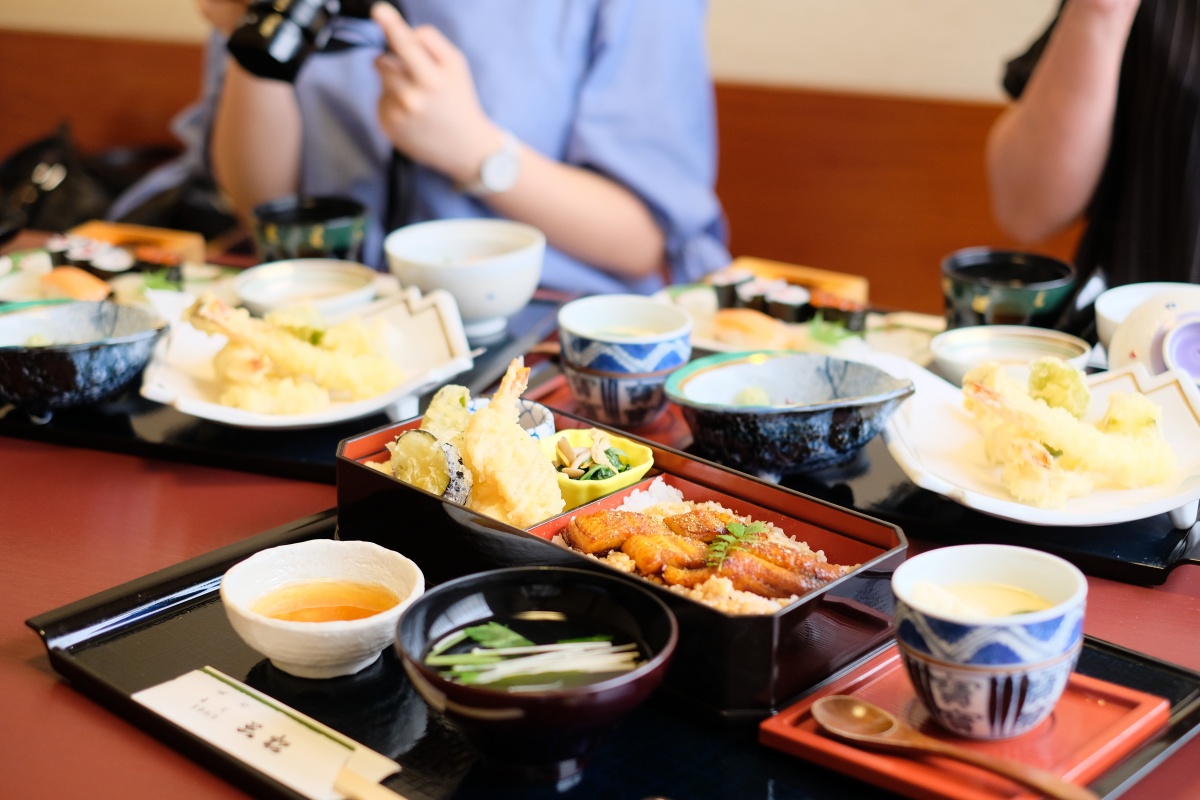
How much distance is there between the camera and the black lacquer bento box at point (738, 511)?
0.88 meters

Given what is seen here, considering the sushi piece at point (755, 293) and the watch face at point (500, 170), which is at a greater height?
the watch face at point (500, 170)

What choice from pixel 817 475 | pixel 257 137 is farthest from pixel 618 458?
pixel 257 137

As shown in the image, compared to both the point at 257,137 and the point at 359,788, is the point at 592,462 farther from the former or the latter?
the point at 257,137

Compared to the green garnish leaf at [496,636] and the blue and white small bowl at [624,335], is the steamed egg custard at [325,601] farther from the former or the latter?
the blue and white small bowl at [624,335]

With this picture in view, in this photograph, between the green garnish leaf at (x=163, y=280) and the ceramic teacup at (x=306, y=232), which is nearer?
the green garnish leaf at (x=163, y=280)

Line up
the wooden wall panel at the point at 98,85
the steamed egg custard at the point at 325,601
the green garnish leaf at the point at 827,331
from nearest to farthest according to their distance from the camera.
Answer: the steamed egg custard at the point at 325,601 < the green garnish leaf at the point at 827,331 < the wooden wall panel at the point at 98,85

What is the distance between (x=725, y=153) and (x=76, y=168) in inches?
76.5

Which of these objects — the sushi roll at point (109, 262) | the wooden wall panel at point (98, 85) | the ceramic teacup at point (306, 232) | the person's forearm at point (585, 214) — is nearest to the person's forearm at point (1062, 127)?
the person's forearm at point (585, 214)

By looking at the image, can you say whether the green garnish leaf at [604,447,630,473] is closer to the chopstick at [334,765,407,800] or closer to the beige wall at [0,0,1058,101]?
the chopstick at [334,765,407,800]

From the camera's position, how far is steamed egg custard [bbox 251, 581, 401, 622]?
38.5 inches

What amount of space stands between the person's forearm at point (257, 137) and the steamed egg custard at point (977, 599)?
6.05 feet

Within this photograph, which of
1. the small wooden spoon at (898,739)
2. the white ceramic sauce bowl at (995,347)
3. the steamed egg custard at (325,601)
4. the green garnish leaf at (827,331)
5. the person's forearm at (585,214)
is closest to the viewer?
the small wooden spoon at (898,739)

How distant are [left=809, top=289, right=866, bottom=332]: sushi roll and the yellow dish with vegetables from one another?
62 cm

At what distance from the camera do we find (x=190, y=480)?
137 cm
